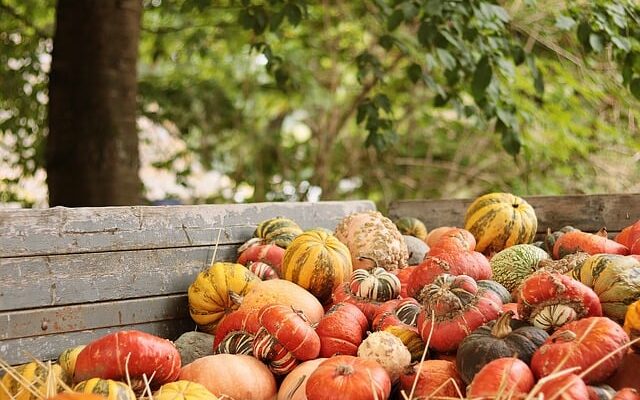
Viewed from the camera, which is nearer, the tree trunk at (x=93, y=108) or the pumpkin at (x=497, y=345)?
the pumpkin at (x=497, y=345)

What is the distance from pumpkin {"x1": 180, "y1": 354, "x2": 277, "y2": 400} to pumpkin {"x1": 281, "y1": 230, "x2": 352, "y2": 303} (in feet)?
2.25

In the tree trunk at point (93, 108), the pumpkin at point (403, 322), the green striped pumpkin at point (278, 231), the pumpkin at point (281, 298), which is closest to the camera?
the pumpkin at point (403, 322)

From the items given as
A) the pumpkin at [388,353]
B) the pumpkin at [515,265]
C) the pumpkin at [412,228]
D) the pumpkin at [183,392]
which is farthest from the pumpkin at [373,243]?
the pumpkin at [183,392]

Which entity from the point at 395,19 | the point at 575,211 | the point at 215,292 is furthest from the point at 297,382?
the point at 395,19

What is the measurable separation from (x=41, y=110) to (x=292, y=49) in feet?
8.56

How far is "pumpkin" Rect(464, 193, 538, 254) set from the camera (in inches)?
139

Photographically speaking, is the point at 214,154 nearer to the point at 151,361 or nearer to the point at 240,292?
the point at 240,292

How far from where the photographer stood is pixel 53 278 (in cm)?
268

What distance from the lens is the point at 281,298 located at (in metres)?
2.80

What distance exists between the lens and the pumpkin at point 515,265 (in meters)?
2.92

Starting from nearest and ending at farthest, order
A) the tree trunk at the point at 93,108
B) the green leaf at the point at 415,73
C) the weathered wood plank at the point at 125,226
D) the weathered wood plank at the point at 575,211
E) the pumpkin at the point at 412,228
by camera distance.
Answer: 1. the weathered wood plank at the point at 125,226
2. the weathered wood plank at the point at 575,211
3. the pumpkin at the point at 412,228
4. the green leaf at the point at 415,73
5. the tree trunk at the point at 93,108

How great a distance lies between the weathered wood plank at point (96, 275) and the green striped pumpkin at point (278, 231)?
0.26 m

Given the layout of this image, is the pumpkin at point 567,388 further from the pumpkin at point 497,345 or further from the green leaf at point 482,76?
the green leaf at point 482,76

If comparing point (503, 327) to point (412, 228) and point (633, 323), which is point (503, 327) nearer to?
point (633, 323)
